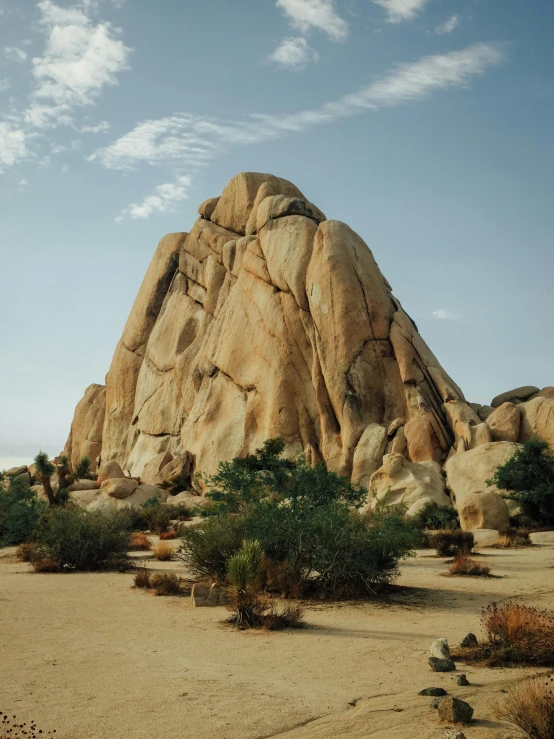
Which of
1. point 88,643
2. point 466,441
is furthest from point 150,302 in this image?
point 88,643

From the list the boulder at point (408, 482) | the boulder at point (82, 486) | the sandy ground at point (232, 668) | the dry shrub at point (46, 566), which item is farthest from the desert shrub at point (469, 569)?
the boulder at point (82, 486)

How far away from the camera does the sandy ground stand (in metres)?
6.02

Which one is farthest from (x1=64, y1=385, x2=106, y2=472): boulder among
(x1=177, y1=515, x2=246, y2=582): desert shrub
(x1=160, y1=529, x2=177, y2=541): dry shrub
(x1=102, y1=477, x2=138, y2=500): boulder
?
(x1=177, y1=515, x2=246, y2=582): desert shrub

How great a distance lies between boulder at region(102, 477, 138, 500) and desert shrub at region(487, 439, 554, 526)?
19.0 meters

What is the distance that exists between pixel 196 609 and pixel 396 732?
6378 mm

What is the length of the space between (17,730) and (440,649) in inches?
175

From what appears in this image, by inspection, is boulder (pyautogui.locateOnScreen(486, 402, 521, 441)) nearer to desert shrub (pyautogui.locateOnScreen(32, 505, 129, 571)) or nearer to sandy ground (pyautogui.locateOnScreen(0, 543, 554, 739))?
sandy ground (pyautogui.locateOnScreen(0, 543, 554, 739))

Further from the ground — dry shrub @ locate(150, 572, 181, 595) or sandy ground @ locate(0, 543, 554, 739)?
dry shrub @ locate(150, 572, 181, 595)

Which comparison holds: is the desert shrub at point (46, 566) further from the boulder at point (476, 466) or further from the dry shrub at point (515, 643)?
the boulder at point (476, 466)

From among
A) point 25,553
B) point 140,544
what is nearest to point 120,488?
point 140,544

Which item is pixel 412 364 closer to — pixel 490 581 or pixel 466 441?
pixel 466 441

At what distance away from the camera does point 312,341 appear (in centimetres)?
3806

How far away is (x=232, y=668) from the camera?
25.9 feet

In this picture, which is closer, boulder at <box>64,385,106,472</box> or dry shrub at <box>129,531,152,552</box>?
dry shrub at <box>129,531,152,552</box>
